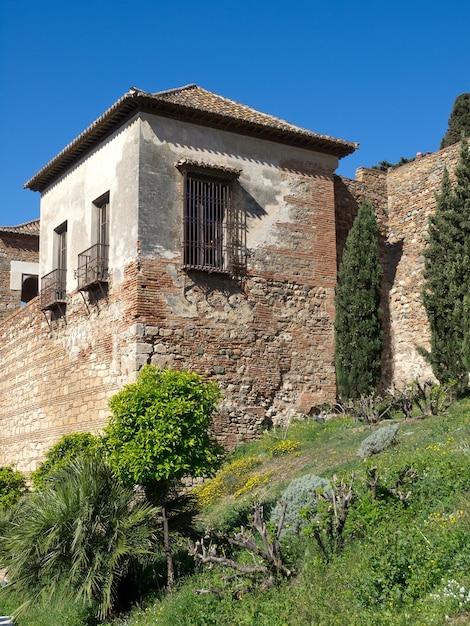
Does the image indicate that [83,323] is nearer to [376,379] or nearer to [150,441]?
[376,379]

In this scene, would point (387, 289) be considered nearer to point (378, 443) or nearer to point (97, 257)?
point (97, 257)

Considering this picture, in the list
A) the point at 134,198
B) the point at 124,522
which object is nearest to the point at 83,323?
the point at 134,198

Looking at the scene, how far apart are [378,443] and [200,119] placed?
8.03m

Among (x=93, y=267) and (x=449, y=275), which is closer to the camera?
(x=449, y=275)

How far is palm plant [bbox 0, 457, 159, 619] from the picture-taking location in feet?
28.4

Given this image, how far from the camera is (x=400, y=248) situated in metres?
18.1

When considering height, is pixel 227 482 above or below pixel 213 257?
below

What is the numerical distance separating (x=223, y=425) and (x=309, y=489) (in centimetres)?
594

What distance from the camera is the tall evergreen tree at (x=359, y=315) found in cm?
1609

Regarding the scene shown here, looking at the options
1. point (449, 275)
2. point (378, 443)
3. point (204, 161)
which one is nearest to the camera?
point (378, 443)

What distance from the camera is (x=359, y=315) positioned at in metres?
16.4

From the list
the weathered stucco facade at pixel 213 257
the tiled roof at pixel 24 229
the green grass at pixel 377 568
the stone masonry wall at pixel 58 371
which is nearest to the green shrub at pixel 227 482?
the weathered stucco facade at pixel 213 257

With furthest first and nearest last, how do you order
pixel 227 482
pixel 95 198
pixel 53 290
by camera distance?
pixel 53 290
pixel 95 198
pixel 227 482

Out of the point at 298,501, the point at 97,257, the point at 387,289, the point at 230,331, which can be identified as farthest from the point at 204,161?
the point at 298,501
